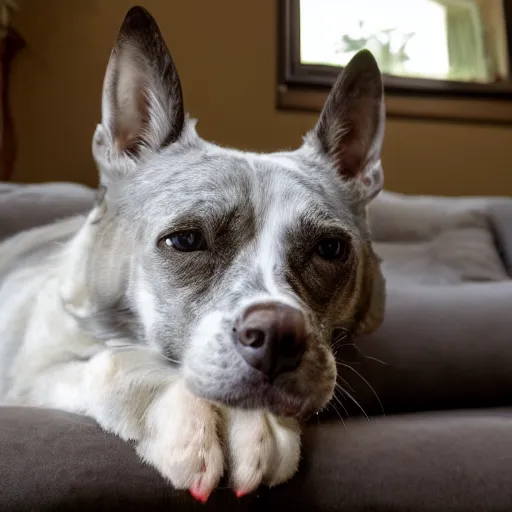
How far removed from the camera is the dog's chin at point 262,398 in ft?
2.98

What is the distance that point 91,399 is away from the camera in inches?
38.6

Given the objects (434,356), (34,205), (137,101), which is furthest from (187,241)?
(34,205)

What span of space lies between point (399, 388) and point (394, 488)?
0.59 metres

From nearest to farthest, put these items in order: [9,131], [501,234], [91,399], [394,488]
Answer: [394,488], [91,399], [501,234], [9,131]

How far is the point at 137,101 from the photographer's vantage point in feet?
4.36

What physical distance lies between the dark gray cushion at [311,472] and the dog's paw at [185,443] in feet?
0.06

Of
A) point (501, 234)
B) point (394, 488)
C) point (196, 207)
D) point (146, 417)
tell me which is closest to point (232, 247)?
point (196, 207)

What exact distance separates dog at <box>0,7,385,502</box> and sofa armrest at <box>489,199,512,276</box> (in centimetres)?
100

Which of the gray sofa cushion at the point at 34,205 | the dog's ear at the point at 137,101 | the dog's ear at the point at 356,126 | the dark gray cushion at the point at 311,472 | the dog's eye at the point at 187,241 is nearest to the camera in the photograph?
the dark gray cushion at the point at 311,472

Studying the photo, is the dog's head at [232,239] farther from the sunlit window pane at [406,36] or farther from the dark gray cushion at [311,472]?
the sunlit window pane at [406,36]

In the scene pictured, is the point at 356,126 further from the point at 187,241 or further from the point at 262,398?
the point at 262,398

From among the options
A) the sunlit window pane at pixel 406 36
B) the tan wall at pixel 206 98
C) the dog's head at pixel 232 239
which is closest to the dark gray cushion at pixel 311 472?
the dog's head at pixel 232 239

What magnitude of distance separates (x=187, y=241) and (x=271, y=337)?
0.33 metres

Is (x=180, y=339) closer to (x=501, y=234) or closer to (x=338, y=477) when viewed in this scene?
(x=338, y=477)
